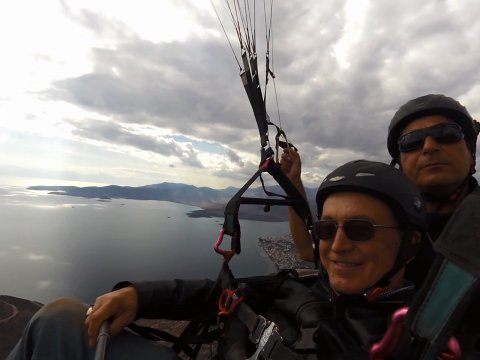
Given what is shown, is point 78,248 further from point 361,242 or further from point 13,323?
point 361,242

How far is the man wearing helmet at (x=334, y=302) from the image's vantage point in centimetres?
254

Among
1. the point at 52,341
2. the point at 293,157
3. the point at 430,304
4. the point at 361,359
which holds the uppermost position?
the point at 293,157

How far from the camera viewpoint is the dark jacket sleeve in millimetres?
3227

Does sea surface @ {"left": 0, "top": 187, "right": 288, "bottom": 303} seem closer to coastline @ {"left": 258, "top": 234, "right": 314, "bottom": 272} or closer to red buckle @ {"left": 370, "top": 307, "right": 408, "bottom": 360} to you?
coastline @ {"left": 258, "top": 234, "right": 314, "bottom": 272}

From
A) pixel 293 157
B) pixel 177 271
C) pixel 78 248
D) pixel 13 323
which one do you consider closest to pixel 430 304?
pixel 293 157

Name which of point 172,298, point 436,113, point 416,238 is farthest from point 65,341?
point 436,113

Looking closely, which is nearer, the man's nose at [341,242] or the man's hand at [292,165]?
the man's nose at [341,242]

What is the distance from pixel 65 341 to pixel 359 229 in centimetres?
283

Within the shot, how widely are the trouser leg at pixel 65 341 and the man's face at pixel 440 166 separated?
11.8 feet

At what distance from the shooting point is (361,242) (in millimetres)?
2756

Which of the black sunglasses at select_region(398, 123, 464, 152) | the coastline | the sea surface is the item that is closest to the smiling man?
the black sunglasses at select_region(398, 123, 464, 152)

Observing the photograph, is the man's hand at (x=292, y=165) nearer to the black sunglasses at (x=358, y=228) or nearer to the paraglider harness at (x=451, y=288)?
the black sunglasses at (x=358, y=228)

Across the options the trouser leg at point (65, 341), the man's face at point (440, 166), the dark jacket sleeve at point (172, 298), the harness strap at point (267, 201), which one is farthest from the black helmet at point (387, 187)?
the trouser leg at point (65, 341)

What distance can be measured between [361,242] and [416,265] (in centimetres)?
107
